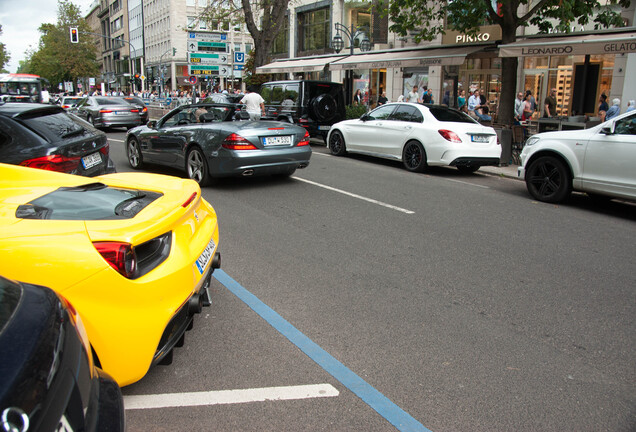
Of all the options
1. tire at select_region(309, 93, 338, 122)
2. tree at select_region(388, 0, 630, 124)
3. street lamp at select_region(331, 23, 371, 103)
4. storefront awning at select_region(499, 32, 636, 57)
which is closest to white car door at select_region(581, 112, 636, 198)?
storefront awning at select_region(499, 32, 636, 57)

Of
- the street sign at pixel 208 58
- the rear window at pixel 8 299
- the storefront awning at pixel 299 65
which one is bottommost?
the rear window at pixel 8 299

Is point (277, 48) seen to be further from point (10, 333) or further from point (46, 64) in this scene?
point (46, 64)

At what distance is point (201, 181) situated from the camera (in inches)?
352

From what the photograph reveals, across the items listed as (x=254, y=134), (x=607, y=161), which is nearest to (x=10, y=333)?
(x=254, y=134)

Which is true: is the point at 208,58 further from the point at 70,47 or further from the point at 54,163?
the point at 70,47

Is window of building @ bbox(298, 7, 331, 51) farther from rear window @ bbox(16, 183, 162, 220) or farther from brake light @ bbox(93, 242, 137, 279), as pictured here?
brake light @ bbox(93, 242, 137, 279)

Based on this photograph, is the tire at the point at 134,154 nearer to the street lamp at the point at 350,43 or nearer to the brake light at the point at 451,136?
the brake light at the point at 451,136

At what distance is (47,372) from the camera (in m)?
1.50

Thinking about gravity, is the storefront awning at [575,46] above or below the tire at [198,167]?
above

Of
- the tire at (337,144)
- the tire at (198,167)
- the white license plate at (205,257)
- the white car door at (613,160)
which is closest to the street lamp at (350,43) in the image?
the tire at (337,144)

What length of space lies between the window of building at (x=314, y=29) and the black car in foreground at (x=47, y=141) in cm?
2845

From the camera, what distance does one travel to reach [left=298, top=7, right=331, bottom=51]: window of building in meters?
33.5

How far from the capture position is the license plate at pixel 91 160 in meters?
6.65

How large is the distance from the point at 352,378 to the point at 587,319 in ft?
6.85
